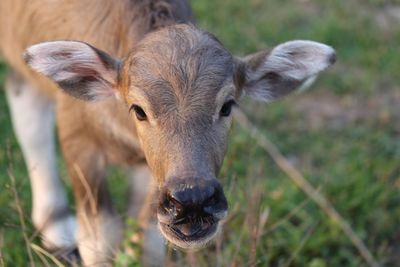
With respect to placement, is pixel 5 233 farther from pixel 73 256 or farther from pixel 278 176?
pixel 278 176

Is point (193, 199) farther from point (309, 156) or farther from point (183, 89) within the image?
point (309, 156)

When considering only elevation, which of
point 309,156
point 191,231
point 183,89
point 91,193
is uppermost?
point 183,89

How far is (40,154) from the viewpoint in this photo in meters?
6.46

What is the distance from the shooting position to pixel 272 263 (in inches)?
232

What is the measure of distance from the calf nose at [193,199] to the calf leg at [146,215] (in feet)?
4.85

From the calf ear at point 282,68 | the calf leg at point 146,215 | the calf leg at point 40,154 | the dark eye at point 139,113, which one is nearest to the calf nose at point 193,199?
the dark eye at point 139,113

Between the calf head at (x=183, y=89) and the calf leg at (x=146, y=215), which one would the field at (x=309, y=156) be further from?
the calf head at (x=183, y=89)

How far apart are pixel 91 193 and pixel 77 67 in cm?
104

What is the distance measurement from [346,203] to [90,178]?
7.07 feet

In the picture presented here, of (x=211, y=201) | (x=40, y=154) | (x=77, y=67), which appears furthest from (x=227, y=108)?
(x=40, y=154)

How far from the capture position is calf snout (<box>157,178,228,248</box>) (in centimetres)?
375

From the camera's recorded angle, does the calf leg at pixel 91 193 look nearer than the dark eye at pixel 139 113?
No

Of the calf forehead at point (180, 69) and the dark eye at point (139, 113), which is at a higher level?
Result: the calf forehead at point (180, 69)

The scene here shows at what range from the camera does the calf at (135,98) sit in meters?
3.96
